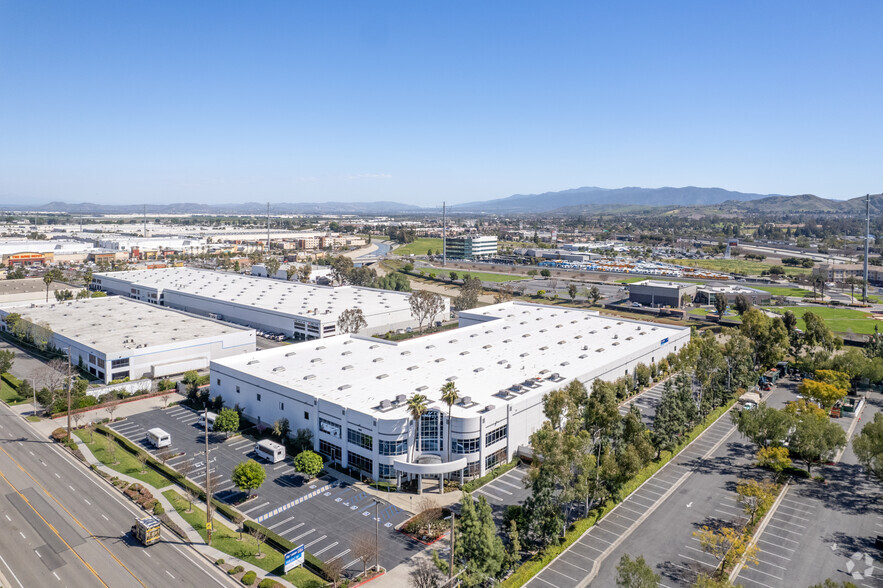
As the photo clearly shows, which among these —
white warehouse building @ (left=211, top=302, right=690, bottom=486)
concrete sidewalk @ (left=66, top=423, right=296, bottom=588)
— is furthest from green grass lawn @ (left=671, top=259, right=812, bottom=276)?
concrete sidewalk @ (left=66, top=423, right=296, bottom=588)

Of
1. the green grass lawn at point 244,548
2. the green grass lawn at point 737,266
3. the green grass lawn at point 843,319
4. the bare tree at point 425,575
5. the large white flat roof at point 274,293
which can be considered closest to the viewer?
the bare tree at point 425,575

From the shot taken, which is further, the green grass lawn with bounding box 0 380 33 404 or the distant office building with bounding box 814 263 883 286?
the distant office building with bounding box 814 263 883 286

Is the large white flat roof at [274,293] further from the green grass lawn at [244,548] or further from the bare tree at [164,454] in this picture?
the green grass lawn at [244,548]

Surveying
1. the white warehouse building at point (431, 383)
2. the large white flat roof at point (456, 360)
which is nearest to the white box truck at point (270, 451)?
the white warehouse building at point (431, 383)

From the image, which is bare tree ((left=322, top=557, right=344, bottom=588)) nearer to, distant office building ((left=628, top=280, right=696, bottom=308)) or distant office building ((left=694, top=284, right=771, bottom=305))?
distant office building ((left=628, top=280, right=696, bottom=308))

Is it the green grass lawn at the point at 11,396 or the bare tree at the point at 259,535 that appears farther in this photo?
the green grass lawn at the point at 11,396

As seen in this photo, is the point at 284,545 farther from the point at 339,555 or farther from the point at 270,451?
the point at 270,451

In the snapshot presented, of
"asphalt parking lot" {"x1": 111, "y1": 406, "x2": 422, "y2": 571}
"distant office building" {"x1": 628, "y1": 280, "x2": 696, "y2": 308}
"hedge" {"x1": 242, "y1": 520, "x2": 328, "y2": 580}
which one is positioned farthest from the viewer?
"distant office building" {"x1": 628, "y1": 280, "x2": 696, "y2": 308}
